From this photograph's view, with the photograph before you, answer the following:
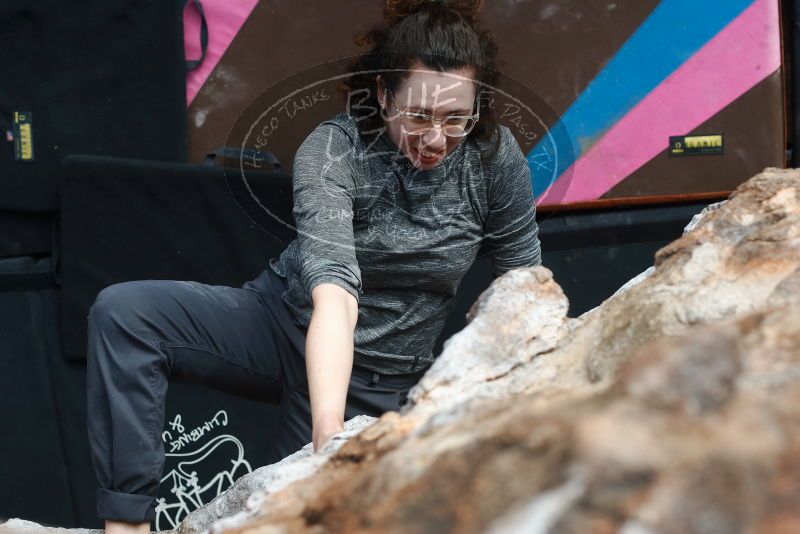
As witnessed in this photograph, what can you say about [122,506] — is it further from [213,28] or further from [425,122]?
[213,28]

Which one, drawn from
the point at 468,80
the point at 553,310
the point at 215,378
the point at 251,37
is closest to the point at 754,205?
the point at 553,310

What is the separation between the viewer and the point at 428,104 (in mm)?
1451

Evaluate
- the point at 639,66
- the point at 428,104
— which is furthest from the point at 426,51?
the point at 639,66

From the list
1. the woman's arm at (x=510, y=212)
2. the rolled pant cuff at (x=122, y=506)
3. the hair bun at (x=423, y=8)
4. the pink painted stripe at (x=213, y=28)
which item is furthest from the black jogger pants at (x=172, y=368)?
the pink painted stripe at (x=213, y=28)

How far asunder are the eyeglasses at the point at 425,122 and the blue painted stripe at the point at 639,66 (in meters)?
0.91

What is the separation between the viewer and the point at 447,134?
1500 millimetres

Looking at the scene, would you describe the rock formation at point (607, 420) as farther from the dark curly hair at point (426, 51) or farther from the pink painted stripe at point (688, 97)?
the pink painted stripe at point (688, 97)

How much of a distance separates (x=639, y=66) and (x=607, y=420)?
1.85 m

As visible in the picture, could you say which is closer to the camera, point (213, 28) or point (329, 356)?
point (329, 356)

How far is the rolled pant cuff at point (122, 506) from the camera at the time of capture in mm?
1354

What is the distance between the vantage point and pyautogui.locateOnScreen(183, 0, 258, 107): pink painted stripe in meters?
2.21

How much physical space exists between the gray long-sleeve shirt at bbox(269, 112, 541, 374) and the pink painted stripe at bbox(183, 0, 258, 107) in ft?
2.54

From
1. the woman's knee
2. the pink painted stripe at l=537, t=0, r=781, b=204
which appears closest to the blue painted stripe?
the pink painted stripe at l=537, t=0, r=781, b=204

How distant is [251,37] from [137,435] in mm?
1143
